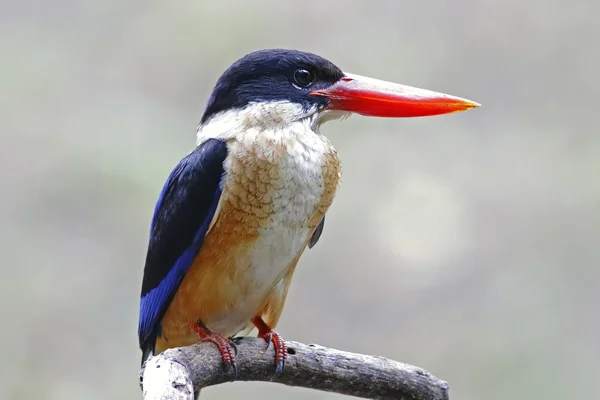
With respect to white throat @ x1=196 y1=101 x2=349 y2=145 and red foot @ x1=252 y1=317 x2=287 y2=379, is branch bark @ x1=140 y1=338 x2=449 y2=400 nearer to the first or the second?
red foot @ x1=252 y1=317 x2=287 y2=379

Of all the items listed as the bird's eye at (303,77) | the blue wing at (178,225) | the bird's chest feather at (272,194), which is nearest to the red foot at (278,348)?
the bird's chest feather at (272,194)

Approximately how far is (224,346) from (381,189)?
4.75 ft

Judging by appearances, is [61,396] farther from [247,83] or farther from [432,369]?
[247,83]

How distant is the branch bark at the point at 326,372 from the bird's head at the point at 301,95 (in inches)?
20.4

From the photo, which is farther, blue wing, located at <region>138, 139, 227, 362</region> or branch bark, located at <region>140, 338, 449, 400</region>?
blue wing, located at <region>138, 139, 227, 362</region>

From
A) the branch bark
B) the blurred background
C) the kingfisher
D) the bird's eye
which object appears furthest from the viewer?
the blurred background

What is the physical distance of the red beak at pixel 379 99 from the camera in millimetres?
2018

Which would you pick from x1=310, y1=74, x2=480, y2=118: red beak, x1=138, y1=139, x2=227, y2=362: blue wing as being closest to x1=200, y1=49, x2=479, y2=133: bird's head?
x1=310, y1=74, x2=480, y2=118: red beak

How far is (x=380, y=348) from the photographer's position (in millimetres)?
2949

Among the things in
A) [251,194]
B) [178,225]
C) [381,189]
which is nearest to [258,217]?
[251,194]

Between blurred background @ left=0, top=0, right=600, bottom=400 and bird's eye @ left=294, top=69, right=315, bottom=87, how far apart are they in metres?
1.15

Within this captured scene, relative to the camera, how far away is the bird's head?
1976 mm

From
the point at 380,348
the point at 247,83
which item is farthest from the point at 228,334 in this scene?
the point at 380,348

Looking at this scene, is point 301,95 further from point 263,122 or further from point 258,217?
point 258,217
